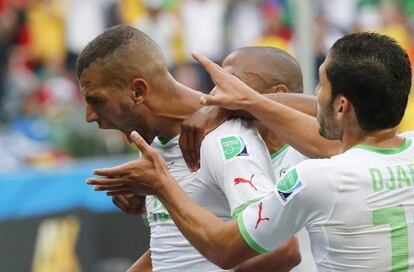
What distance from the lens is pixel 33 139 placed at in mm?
13867

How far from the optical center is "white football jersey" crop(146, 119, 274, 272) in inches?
173

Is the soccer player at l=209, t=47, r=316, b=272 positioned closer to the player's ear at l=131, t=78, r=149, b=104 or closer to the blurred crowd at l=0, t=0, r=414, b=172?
the player's ear at l=131, t=78, r=149, b=104

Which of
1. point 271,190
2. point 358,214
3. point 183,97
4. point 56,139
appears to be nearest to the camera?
point 358,214

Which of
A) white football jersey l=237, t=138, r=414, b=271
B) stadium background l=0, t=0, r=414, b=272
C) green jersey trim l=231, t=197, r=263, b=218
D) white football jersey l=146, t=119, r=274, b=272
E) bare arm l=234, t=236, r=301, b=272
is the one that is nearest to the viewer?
white football jersey l=237, t=138, r=414, b=271

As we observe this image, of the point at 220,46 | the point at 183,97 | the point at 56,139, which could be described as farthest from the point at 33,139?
the point at 183,97

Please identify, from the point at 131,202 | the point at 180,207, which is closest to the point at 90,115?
the point at 131,202

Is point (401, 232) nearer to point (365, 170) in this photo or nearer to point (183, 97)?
point (365, 170)

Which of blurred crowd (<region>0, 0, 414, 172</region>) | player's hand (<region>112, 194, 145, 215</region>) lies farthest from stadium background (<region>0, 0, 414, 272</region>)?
player's hand (<region>112, 194, 145, 215</region>)

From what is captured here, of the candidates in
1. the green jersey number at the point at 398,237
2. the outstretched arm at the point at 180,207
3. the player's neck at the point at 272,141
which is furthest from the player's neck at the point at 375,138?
the player's neck at the point at 272,141

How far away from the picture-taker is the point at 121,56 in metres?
4.94

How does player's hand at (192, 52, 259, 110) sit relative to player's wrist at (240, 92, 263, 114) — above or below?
above

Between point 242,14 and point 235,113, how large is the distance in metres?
11.9

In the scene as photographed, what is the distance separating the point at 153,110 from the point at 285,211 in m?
1.13

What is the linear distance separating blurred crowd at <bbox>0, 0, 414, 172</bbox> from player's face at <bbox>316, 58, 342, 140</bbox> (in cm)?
1056
